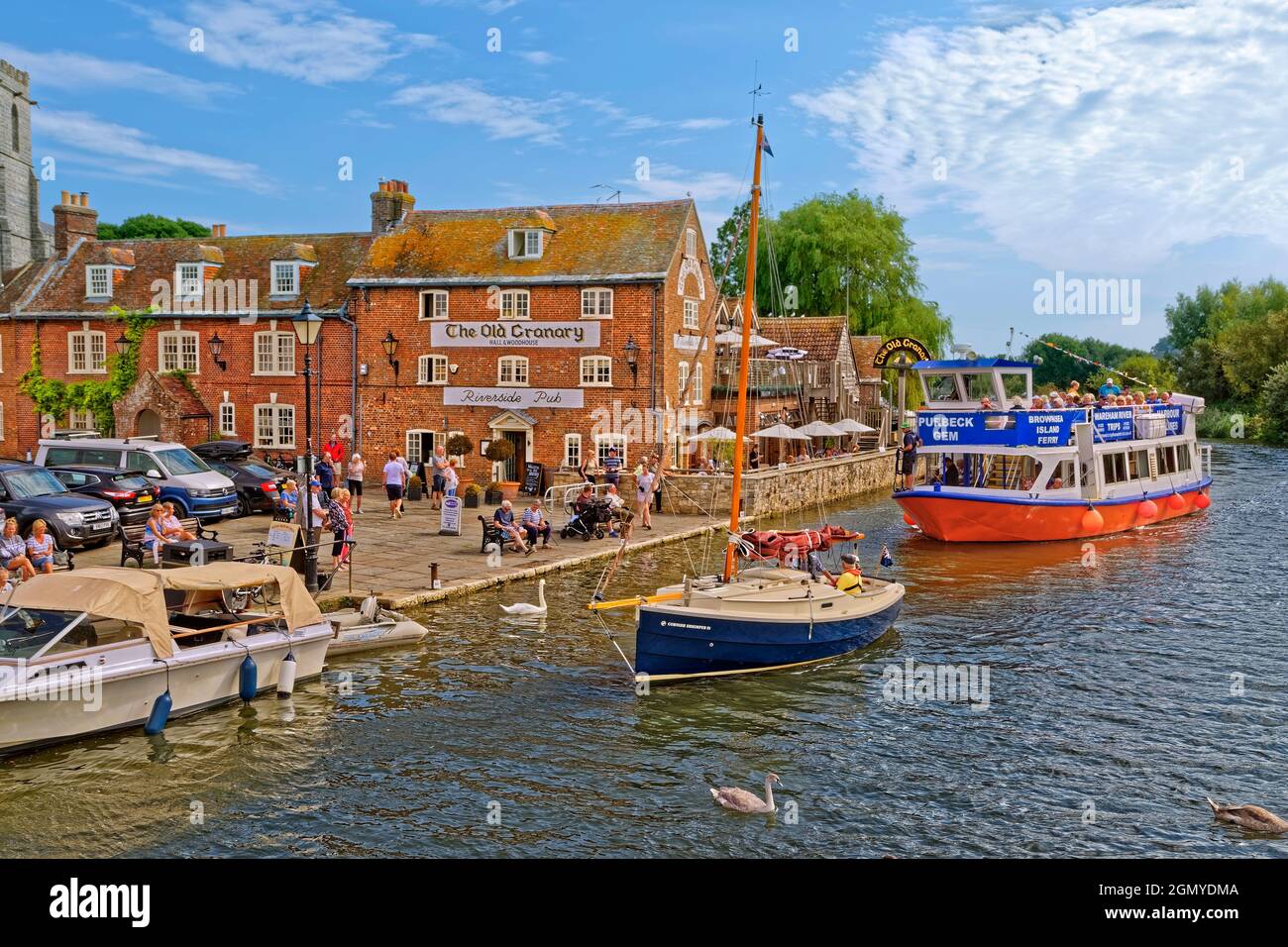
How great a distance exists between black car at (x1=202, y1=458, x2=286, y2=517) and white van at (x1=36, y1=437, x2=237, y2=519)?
4.54 feet

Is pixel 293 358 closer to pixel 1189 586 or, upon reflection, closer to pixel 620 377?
pixel 620 377

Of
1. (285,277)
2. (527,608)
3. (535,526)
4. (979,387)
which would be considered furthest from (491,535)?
(285,277)

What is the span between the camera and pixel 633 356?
35000mm

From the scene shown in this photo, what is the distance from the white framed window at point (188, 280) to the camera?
131ft

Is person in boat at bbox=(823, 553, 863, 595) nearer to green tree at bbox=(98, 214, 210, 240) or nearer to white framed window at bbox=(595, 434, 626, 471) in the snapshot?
white framed window at bbox=(595, 434, 626, 471)

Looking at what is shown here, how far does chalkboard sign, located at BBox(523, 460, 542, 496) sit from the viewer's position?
112ft

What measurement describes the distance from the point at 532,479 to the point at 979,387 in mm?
13977

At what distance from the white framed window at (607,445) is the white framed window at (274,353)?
1149cm

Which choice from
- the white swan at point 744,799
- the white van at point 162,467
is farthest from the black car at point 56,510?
the white swan at point 744,799

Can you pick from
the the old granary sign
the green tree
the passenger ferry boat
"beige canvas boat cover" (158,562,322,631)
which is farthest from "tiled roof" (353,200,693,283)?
the green tree

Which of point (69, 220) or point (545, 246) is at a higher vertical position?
point (69, 220)

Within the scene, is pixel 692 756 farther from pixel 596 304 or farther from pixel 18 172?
pixel 18 172

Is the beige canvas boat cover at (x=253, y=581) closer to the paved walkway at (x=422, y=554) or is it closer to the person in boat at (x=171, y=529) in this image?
the paved walkway at (x=422, y=554)
